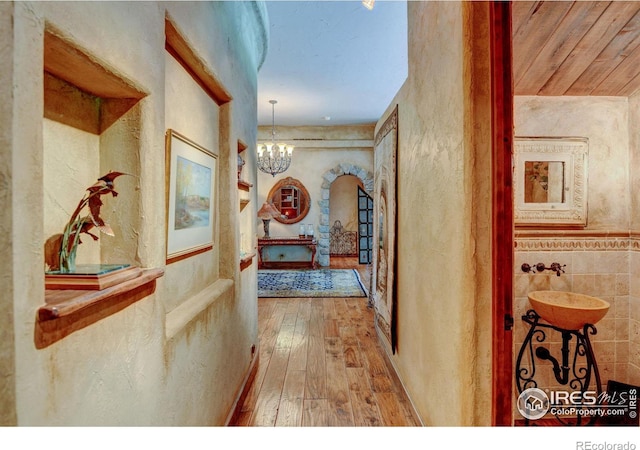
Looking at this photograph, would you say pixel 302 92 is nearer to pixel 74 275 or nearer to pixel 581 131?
pixel 581 131

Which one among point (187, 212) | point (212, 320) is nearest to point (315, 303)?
point (212, 320)

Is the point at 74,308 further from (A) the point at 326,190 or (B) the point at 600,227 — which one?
(A) the point at 326,190

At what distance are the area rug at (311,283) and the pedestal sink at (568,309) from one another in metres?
3.09

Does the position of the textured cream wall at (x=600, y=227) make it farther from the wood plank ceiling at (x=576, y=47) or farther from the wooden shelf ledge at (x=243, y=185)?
the wooden shelf ledge at (x=243, y=185)

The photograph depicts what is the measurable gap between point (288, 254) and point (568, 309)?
596cm

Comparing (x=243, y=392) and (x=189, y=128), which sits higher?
(x=189, y=128)

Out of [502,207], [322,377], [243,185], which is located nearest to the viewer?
[502,207]

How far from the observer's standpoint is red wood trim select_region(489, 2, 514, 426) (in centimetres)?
125

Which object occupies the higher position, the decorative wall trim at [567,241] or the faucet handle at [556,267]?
the decorative wall trim at [567,241]

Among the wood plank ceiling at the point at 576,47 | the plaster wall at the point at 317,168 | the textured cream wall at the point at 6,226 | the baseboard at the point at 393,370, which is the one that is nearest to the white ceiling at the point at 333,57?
the plaster wall at the point at 317,168

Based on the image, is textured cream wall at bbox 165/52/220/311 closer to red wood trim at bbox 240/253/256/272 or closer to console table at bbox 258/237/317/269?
red wood trim at bbox 240/253/256/272

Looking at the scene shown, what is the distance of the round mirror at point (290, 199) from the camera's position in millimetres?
7438

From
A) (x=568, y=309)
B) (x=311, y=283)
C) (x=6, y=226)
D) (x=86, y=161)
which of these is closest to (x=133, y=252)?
(x=86, y=161)

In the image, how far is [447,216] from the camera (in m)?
1.55
